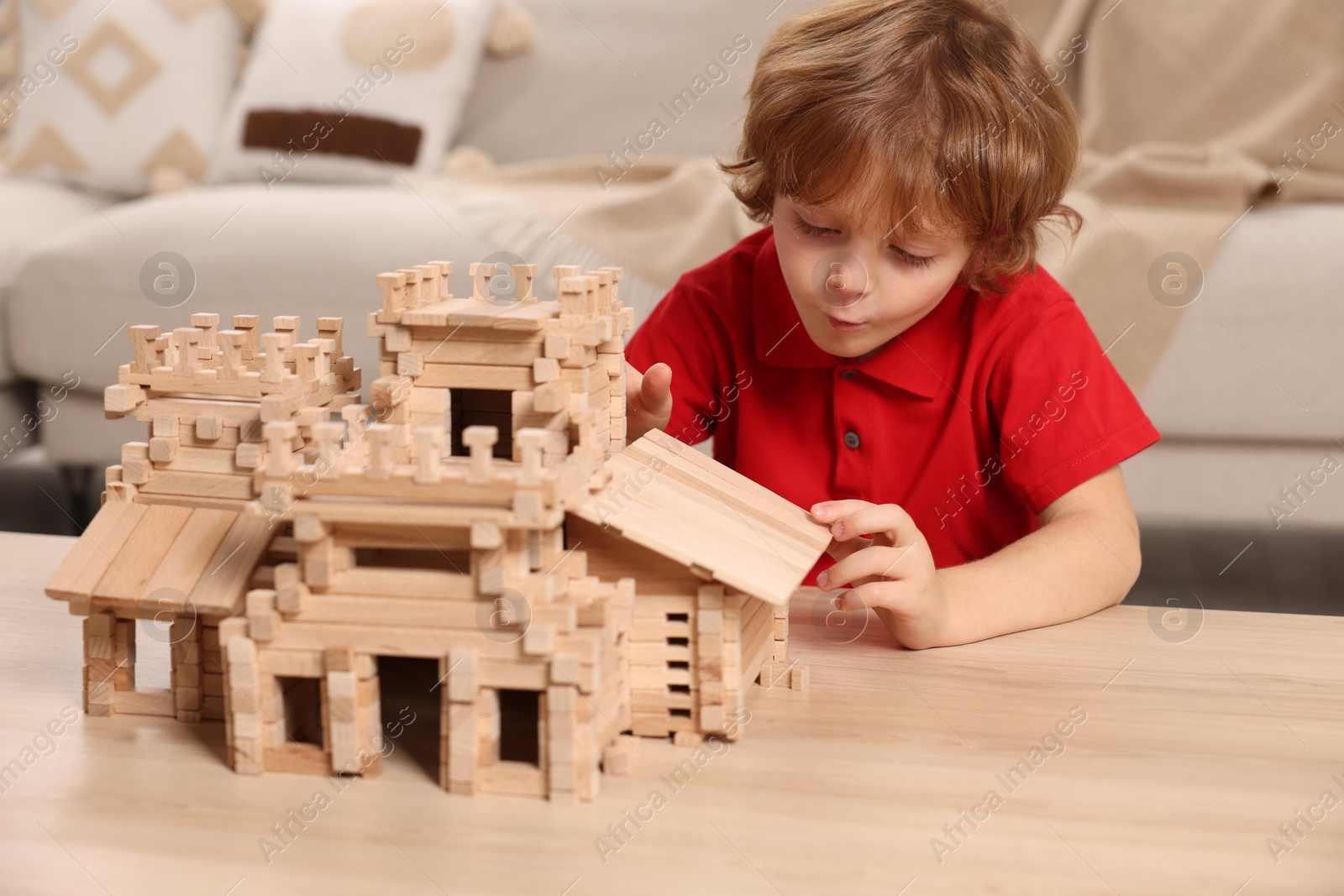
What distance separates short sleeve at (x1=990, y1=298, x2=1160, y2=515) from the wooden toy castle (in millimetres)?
333

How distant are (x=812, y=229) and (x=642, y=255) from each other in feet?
3.46

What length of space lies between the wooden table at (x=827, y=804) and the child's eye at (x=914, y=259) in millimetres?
302

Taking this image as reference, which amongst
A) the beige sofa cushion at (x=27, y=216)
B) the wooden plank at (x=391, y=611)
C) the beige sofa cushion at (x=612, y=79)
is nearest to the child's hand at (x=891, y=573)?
the wooden plank at (x=391, y=611)

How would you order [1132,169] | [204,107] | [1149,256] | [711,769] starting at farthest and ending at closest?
[204,107]
[1132,169]
[1149,256]
[711,769]

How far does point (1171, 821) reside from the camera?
2.19 feet

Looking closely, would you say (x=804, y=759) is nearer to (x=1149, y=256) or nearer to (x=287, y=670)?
(x=287, y=670)

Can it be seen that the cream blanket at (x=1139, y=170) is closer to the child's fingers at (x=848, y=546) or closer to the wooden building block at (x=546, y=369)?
the child's fingers at (x=848, y=546)

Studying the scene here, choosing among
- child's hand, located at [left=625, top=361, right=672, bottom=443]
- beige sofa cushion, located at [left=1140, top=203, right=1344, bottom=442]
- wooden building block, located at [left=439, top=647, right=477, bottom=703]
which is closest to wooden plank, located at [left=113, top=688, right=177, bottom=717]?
wooden building block, located at [left=439, top=647, right=477, bottom=703]

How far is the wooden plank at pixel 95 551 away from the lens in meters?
0.75

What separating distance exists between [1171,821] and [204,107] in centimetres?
236

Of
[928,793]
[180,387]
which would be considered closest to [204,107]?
[180,387]

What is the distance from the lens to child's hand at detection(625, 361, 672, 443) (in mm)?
988

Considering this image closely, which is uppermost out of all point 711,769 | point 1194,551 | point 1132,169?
point 1132,169

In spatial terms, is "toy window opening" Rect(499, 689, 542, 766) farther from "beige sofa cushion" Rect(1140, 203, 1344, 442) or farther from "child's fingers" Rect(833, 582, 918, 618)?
"beige sofa cushion" Rect(1140, 203, 1344, 442)
